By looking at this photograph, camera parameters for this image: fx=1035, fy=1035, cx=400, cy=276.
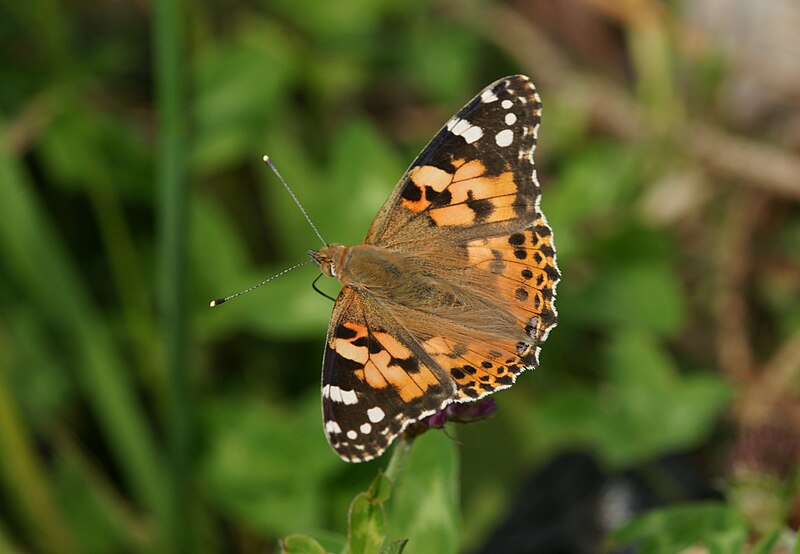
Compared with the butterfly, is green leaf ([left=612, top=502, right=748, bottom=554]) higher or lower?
lower

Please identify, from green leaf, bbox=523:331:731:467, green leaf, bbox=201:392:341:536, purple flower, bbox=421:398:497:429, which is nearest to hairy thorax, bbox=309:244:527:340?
purple flower, bbox=421:398:497:429

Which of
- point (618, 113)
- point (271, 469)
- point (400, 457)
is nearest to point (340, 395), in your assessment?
point (400, 457)

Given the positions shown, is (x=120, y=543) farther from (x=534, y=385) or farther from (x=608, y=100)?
(x=608, y=100)

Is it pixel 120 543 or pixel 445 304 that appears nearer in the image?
pixel 445 304

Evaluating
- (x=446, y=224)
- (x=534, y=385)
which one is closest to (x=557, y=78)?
(x=534, y=385)

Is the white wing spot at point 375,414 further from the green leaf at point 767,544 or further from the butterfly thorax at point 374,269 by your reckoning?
the green leaf at point 767,544

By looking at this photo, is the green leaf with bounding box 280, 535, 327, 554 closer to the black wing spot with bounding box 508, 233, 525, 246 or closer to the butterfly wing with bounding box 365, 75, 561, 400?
the butterfly wing with bounding box 365, 75, 561, 400
